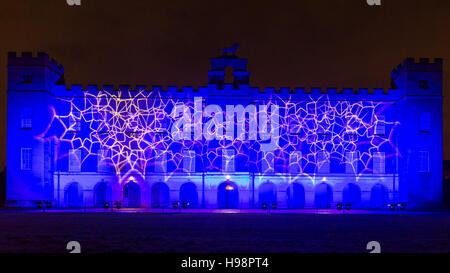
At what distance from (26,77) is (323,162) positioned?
2310 centimetres

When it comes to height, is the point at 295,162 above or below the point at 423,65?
below

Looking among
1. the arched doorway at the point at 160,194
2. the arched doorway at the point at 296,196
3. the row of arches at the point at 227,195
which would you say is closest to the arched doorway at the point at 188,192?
the row of arches at the point at 227,195

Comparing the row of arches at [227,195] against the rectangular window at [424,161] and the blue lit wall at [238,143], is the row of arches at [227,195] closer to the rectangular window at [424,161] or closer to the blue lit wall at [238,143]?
the blue lit wall at [238,143]

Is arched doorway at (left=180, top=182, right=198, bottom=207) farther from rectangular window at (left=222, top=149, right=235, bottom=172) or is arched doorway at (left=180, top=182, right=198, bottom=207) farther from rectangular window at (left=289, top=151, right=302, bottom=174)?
rectangular window at (left=289, top=151, right=302, bottom=174)

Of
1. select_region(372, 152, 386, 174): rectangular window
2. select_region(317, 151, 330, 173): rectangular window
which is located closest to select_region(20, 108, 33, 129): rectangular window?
select_region(317, 151, 330, 173): rectangular window

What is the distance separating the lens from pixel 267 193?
122ft

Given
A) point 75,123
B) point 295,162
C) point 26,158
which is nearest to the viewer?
point 26,158

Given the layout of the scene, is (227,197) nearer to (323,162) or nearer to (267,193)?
(267,193)

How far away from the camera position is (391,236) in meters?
16.8

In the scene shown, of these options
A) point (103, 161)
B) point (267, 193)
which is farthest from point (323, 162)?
point (103, 161)

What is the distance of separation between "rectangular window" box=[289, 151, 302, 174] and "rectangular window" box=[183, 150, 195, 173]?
7.48 metres

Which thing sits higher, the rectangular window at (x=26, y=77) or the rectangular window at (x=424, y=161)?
the rectangular window at (x=26, y=77)

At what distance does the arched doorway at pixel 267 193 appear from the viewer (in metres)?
37.0

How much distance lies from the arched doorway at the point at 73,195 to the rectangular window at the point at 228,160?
35.8 ft
